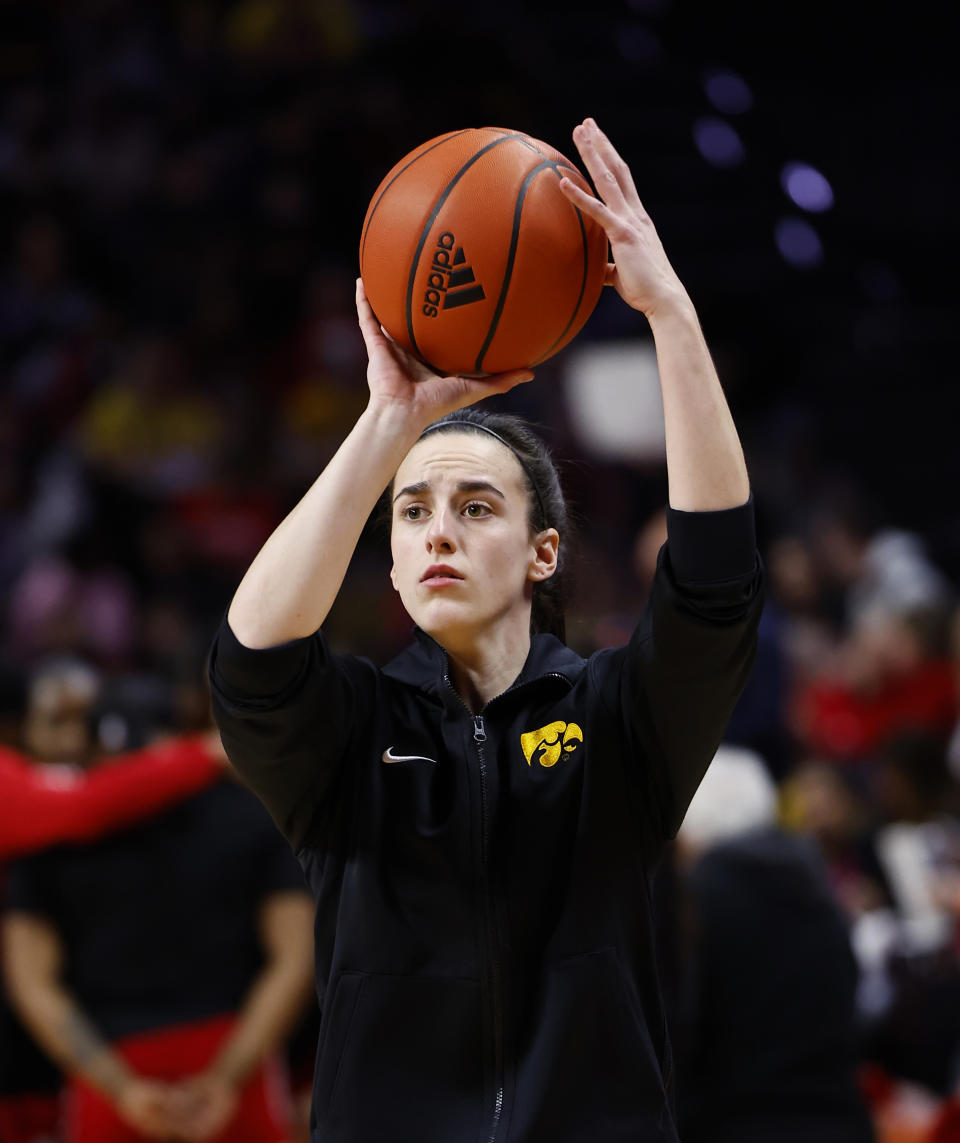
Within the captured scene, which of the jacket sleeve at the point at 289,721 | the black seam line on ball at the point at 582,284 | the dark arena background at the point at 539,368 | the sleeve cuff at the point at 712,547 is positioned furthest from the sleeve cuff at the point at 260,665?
the dark arena background at the point at 539,368

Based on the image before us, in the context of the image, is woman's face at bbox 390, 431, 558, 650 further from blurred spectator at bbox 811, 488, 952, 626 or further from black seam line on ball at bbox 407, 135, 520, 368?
blurred spectator at bbox 811, 488, 952, 626

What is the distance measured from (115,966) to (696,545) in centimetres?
A: 300

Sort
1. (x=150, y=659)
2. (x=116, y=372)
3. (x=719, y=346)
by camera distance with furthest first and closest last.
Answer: (x=116, y=372) < (x=719, y=346) < (x=150, y=659)

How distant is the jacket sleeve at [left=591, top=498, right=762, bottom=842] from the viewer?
7.06 ft

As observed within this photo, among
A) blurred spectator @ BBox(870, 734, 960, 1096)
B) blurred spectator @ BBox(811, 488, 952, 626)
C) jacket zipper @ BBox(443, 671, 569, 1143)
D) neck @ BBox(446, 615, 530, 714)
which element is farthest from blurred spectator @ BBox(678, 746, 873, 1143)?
blurred spectator @ BBox(811, 488, 952, 626)

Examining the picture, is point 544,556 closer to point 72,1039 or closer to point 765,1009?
point 765,1009

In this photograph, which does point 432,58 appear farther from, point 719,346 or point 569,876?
point 569,876

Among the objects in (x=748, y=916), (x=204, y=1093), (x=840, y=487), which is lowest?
(x=840, y=487)

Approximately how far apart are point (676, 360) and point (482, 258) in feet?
1.27

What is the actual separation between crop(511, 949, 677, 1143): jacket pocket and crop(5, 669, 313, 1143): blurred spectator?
8.18ft

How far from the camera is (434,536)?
7.79 feet

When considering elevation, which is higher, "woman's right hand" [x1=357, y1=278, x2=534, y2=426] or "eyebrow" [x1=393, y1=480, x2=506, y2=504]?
"woman's right hand" [x1=357, y1=278, x2=534, y2=426]

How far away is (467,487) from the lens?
96.4 inches

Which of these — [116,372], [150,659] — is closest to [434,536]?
[150,659]
